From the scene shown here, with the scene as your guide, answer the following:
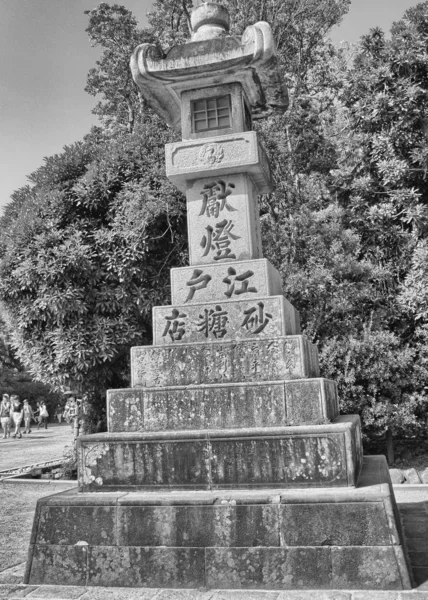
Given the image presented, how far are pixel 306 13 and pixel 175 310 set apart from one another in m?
10.7

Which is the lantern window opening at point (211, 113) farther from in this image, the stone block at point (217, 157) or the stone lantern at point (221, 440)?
the stone block at point (217, 157)

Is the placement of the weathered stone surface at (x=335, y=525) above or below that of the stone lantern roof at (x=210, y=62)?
below

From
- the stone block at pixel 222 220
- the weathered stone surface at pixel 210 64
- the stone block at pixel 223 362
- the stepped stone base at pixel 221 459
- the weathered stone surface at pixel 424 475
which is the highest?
the weathered stone surface at pixel 210 64

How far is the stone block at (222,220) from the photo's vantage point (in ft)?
17.0

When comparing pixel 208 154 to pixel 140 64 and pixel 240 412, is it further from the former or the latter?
pixel 240 412

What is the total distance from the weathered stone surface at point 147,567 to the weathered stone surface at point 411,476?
20.3ft

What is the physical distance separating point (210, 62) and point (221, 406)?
319 cm

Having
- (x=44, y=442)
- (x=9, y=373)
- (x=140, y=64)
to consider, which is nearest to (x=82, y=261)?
(x=140, y=64)

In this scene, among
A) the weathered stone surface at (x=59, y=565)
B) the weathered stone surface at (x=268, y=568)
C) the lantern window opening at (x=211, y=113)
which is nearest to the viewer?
the weathered stone surface at (x=268, y=568)

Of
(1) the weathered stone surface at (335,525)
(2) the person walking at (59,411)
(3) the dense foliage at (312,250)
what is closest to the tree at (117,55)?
(3) the dense foliage at (312,250)

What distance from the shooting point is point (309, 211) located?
1102cm

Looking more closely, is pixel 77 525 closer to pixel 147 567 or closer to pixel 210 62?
pixel 147 567

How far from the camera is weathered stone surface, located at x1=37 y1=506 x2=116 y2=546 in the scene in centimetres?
393

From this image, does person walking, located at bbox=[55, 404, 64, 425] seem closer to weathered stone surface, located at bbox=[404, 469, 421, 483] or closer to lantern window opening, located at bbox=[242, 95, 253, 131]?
weathered stone surface, located at bbox=[404, 469, 421, 483]
